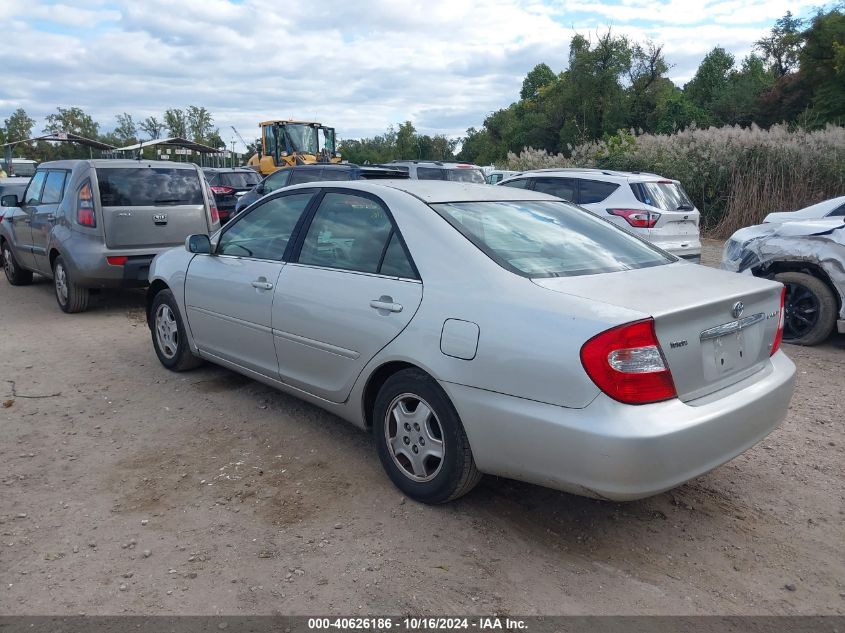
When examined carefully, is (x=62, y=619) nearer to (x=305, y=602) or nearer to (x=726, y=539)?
(x=305, y=602)

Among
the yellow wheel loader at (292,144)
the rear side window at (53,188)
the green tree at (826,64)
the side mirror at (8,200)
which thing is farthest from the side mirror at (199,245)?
the green tree at (826,64)

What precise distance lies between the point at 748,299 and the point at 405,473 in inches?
74.5

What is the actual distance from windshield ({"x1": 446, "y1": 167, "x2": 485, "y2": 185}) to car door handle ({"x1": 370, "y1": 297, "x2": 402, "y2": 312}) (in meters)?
10.8

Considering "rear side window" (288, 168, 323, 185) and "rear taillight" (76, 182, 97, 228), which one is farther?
"rear side window" (288, 168, 323, 185)

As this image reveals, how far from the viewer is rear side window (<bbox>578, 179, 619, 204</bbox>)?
9.98m

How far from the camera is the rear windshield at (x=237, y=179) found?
17.8 metres

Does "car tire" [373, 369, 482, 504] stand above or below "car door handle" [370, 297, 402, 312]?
below

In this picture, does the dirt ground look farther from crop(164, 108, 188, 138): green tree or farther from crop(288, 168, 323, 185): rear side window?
crop(164, 108, 188, 138): green tree

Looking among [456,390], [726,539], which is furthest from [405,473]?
[726,539]

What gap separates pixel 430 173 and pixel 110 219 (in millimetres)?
7736

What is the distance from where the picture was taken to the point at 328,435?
14.8ft

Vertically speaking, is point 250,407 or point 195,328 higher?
point 195,328

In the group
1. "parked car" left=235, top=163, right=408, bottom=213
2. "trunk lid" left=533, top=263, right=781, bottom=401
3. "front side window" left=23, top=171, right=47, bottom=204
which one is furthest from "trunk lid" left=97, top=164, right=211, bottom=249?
"trunk lid" left=533, top=263, right=781, bottom=401

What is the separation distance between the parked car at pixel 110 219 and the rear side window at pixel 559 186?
16.2 ft
